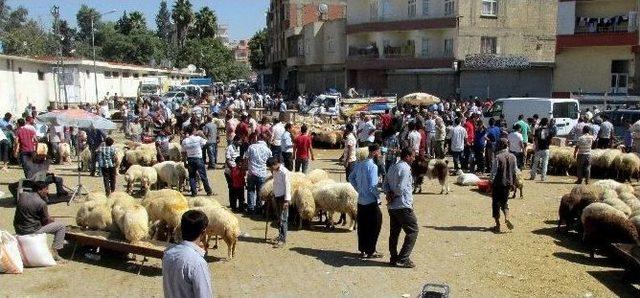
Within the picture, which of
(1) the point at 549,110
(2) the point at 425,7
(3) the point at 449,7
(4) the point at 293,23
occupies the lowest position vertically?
(1) the point at 549,110

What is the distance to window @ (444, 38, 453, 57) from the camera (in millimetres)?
41266

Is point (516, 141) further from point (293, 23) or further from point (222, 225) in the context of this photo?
point (293, 23)

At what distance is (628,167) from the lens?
54.1 feet

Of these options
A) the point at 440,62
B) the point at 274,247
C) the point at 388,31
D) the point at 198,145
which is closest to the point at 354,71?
the point at 388,31

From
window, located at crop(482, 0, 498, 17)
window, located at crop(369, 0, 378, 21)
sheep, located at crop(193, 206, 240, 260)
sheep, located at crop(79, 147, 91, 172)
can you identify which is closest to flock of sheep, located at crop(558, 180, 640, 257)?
sheep, located at crop(193, 206, 240, 260)

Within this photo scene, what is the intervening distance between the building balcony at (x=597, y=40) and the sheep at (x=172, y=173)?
1029 inches

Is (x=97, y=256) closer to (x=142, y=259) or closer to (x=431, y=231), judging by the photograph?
(x=142, y=259)

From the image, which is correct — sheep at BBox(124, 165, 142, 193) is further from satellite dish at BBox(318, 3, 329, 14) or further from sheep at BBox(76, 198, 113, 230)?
satellite dish at BBox(318, 3, 329, 14)

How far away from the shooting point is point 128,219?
29.6ft

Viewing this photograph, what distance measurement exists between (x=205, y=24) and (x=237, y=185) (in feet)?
231

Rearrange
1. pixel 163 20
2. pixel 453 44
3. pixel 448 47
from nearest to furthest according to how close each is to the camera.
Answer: pixel 453 44 → pixel 448 47 → pixel 163 20

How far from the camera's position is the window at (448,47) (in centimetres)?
4127

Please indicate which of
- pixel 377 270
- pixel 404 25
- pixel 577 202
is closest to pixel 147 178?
pixel 377 270

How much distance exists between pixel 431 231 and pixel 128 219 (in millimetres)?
5592
